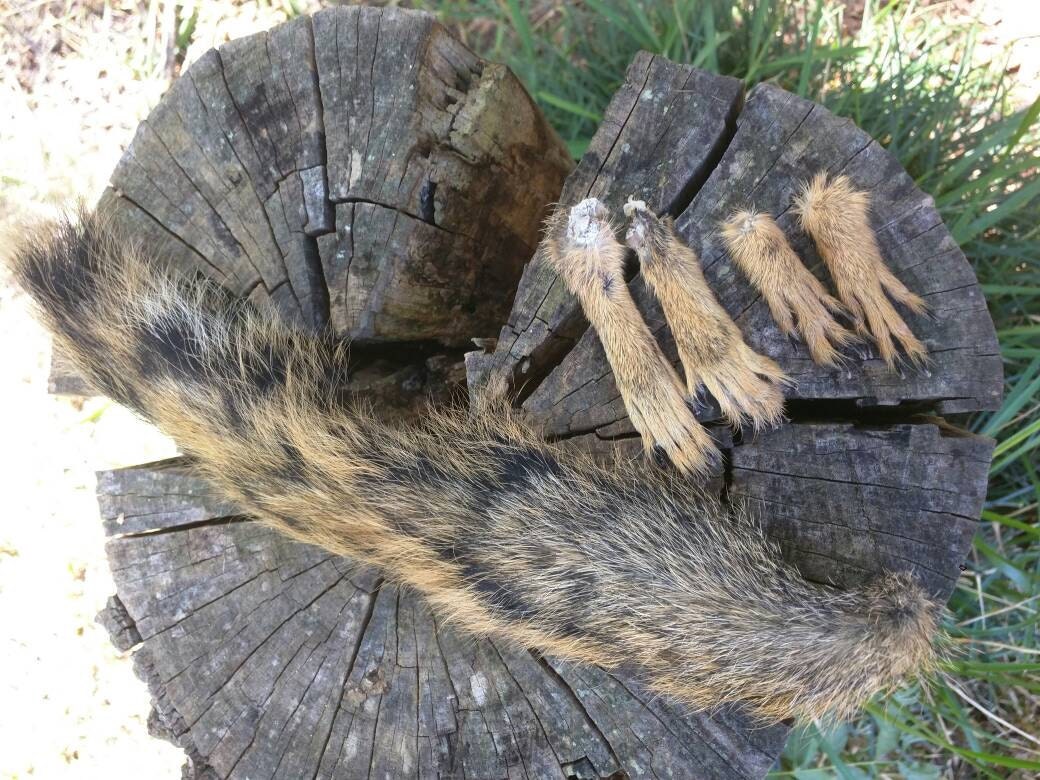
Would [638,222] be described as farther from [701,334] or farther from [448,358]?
[448,358]

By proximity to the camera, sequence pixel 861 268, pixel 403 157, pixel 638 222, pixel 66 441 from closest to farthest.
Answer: pixel 861 268, pixel 638 222, pixel 403 157, pixel 66 441

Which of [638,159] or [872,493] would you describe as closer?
[872,493]

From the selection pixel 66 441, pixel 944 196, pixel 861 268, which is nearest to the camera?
pixel 861 268

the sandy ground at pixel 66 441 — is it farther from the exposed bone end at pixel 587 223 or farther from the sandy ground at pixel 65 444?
the exposed bone end at pixel 587 223

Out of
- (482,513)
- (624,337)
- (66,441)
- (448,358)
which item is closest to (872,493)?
(624,337)

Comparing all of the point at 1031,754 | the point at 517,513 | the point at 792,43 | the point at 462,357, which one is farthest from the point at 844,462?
the point at 792,43

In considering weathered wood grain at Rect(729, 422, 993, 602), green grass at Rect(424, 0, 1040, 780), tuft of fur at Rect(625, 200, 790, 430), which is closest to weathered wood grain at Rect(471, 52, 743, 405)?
tuft of fur at Rect(625, 200, 790, 430)

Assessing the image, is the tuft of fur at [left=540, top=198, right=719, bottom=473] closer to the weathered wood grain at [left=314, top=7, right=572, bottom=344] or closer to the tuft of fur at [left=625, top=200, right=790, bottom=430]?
the tuft of fur at [left=625, top=200, right=790, bottom=430]

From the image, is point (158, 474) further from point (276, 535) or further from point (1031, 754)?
point (1031, 754)
